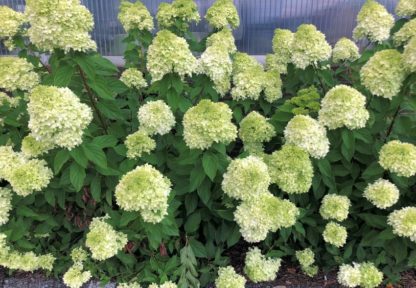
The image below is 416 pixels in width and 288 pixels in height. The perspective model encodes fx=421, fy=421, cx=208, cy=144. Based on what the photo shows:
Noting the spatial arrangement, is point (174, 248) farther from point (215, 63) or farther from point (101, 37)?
point (101, 37)

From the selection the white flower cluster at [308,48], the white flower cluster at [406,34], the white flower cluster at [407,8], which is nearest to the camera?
the white flower cluster at [406,34]

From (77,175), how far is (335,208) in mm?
1776

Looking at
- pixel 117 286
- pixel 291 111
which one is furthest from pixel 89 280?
pixel 291 111

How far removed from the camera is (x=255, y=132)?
10.4 ft

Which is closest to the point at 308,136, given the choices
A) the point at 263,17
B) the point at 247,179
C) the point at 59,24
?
the point at 247,179

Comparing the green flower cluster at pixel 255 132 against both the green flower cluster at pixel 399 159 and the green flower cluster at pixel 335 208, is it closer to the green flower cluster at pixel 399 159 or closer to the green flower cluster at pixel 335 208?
the green flower cluster at pixel 335 208

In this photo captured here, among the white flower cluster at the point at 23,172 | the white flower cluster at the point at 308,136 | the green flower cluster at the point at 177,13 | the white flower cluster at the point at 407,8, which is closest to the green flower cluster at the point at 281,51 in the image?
the green flower cluster at the point at 177,13

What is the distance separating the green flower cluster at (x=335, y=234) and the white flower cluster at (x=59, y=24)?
82.2 inches

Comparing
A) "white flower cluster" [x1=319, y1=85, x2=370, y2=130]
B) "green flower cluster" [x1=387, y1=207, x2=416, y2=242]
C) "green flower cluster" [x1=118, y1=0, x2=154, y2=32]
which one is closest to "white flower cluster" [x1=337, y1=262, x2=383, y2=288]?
"green flower cluster" [x1=387, y1=207, x2=416, y2=242]

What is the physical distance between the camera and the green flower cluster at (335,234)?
117 inches

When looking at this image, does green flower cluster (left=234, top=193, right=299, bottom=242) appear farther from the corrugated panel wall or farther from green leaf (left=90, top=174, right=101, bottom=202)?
the corrugated panel wall

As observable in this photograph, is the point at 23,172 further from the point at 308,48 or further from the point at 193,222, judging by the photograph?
Answer: the point at 308,48

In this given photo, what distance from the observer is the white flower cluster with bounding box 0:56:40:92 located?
316 cm

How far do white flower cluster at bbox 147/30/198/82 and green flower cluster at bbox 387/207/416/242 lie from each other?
174 cm
